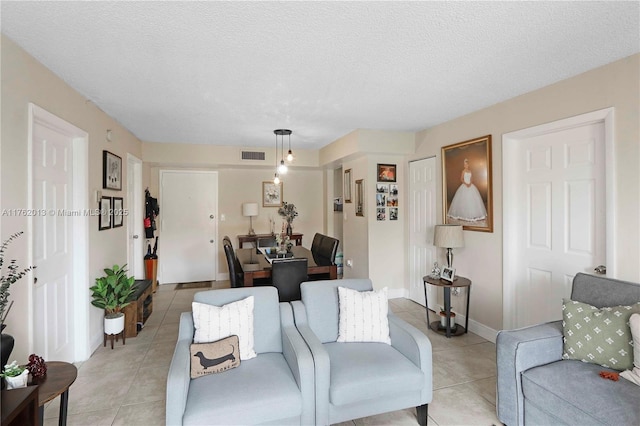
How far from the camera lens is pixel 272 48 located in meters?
2.04

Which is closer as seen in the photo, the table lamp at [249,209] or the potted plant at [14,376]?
the potted plant at [14,376]

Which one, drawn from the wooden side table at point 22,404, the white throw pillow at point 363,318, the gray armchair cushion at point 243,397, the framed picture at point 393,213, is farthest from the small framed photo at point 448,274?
the wooden side table at point 22,404

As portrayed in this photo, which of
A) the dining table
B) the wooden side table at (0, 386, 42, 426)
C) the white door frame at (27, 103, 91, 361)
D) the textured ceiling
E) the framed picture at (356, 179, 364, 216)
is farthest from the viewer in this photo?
the framed picture at (356, 179, 364, 216)

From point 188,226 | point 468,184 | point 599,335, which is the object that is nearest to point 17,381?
point 599,335

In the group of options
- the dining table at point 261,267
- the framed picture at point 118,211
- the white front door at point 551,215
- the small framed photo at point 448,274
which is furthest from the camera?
the framed picture at point 118,211

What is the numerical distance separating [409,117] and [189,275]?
4639 millimetres

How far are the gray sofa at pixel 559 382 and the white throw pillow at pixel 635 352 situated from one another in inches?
1.6

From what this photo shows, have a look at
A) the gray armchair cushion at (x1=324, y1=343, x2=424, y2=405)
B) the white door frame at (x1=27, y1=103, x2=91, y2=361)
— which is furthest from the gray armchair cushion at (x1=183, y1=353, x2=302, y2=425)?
the white door frame at (x1=27, y1=103, x2=91, y2=361)

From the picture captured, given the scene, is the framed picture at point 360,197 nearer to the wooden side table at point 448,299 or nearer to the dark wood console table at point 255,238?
the dark wood console table at point 255,238

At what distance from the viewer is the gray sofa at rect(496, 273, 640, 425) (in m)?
1.58

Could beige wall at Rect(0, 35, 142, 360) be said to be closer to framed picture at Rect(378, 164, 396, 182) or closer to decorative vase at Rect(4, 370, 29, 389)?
decorative vase at Rect(4, 370, 29, 389)

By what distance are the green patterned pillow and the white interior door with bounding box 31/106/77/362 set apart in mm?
3579

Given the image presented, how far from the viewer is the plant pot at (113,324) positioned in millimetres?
3092

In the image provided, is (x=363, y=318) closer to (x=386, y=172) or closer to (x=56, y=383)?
(x=56, y=383)
